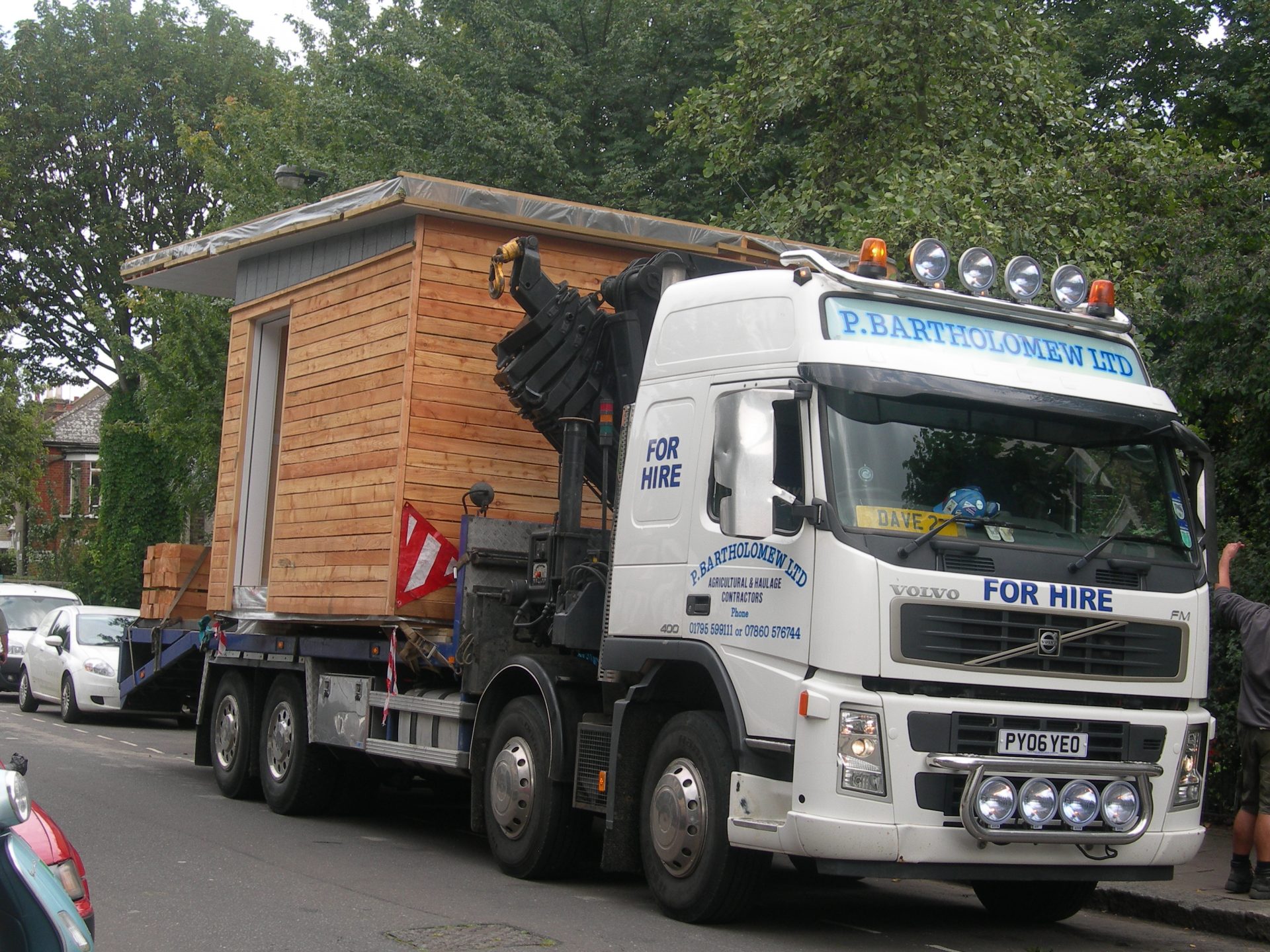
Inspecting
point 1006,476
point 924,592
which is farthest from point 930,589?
point 1006,476

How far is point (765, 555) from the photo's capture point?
7.07 meters

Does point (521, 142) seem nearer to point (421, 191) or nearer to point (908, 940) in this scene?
point (421, 191)

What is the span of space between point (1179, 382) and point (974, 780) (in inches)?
240

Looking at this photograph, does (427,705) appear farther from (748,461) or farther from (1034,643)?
(1034,643)

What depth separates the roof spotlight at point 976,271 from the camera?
7.72 meters

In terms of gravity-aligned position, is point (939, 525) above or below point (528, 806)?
above

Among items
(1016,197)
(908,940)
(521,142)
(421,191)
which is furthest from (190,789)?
(521,142)

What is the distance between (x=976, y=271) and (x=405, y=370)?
4.08 metres

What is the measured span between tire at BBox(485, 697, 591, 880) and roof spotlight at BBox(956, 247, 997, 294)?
3.34 metres

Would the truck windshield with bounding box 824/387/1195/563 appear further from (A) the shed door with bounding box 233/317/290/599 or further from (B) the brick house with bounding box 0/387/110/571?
(B) the brick house with bounding box 0/387/110/571

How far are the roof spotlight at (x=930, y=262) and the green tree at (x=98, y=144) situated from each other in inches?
1392

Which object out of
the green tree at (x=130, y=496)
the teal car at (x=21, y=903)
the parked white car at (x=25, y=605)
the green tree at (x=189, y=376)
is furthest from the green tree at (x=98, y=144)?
the teal car at (x=21, y=903)

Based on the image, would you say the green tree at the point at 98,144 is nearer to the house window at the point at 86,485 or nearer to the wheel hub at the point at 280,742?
the house window at the point at 86,485

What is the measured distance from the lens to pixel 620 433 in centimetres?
865
